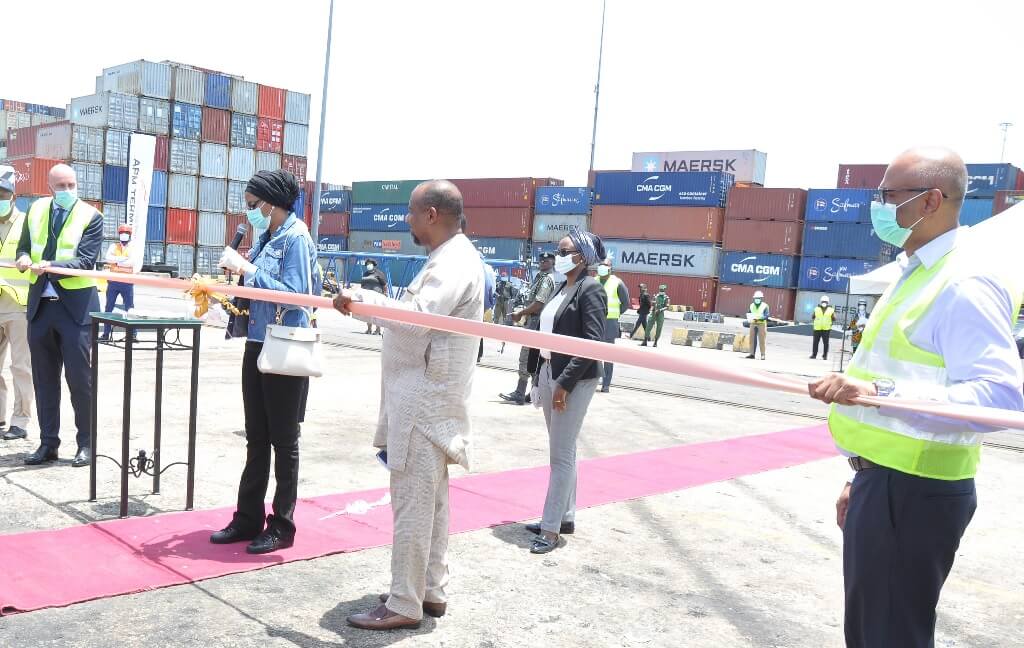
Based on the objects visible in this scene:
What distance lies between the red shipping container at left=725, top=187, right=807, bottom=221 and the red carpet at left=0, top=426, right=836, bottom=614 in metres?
37.3

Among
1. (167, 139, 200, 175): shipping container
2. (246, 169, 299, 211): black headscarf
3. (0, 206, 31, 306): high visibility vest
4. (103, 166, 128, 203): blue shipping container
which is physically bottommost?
(0, 206, 31, 306): high visibility vest

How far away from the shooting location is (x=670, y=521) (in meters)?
5.51

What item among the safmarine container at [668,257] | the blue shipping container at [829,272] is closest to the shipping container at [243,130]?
the safmarine container at [668,257]

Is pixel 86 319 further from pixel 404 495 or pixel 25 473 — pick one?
pixel 404 495

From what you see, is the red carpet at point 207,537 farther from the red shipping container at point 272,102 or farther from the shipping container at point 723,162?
the shipping container at point 723,162

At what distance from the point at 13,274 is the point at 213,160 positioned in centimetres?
3424

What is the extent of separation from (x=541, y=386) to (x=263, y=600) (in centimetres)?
204

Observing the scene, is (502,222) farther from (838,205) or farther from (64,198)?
(64,198)

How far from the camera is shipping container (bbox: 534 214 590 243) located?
1850 inches

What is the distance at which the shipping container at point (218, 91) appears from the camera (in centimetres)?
3788

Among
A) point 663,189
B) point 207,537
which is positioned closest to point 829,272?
point 663,189

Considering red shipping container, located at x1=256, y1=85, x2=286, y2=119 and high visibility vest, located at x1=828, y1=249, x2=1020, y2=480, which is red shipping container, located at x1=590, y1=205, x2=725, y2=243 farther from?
high visibility vest, located at x1=828, y1=249, x2=1020, y2=480

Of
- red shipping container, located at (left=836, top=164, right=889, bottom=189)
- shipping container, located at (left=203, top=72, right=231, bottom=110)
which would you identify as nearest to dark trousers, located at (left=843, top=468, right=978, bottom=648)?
shipping container, located at (left=203, top=72, right=231, bottom=110)

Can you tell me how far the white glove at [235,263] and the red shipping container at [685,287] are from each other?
39.1 metres
